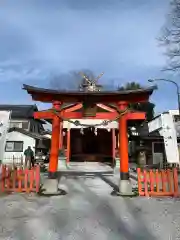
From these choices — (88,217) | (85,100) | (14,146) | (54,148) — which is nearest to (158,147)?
(14,146)

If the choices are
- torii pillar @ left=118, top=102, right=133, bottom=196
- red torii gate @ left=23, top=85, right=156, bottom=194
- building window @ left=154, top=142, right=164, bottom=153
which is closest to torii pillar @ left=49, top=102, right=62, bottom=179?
red torii gate @ left=23, top=85, right=156, bottom=194

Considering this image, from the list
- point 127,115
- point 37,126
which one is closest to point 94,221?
point 127,115

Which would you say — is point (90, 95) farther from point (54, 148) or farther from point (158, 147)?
point (158, 147)

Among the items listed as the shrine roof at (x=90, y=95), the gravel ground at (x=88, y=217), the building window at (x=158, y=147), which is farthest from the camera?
the building window at (x=158, y=147)

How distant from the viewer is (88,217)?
729cm

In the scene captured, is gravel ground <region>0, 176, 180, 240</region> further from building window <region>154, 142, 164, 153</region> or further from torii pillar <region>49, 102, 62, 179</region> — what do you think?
building window <region>154, 142, 164, 153</region>

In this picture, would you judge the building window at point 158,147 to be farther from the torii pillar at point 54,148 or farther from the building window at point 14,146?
the torii pillar at point 54,148

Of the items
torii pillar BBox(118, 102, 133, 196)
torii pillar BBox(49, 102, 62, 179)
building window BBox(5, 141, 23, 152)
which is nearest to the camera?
torii pillar BBox(118, 102, 133, 196)

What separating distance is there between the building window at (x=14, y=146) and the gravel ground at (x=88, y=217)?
20.4 m

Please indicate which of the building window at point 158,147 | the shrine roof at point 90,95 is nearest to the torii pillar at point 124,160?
the shrine roof at point 90,95

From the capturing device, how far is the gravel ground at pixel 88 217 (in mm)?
5793

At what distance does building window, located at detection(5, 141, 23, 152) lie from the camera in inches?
1173

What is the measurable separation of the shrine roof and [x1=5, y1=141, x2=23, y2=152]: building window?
748 inches

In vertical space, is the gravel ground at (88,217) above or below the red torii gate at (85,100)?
below
